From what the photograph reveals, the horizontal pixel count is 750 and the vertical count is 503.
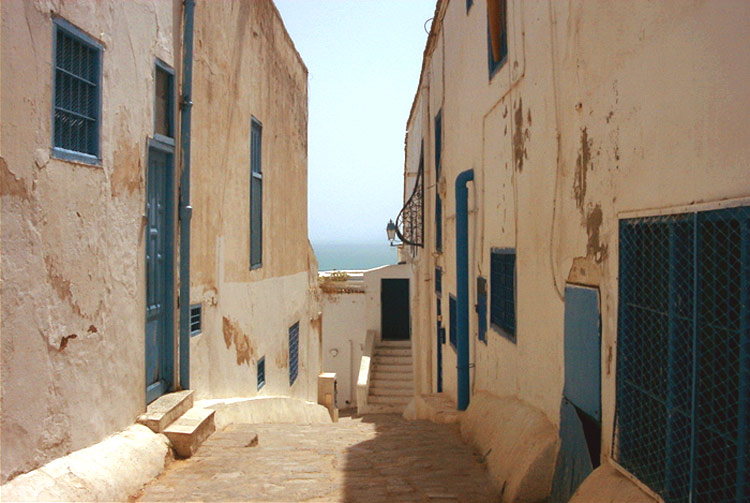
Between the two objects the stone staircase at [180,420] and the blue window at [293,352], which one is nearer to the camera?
the stone staircase at [180,420]

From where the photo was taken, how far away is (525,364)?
5.66 m

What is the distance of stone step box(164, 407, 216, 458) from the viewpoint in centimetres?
547

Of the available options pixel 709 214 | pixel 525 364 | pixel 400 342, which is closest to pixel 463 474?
pixel 525 364

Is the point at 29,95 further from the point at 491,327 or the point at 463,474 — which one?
the point at 491,327

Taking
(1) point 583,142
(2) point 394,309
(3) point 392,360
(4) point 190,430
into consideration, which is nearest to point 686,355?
(1) point 583,142

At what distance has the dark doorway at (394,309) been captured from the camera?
24031 mm

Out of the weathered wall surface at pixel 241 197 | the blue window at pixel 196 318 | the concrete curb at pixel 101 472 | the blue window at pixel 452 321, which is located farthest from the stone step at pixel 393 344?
the concrete curb at pixel 101 472

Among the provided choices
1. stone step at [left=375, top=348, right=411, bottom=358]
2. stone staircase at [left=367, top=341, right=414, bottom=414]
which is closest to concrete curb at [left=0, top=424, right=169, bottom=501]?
stone staircase at [left=367, top=341, right=414, bottom=414]

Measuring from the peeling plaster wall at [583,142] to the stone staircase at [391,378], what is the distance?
35.1 ft

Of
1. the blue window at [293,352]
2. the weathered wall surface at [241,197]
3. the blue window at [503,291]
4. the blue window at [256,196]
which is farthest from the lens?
the blue window at [293,352]

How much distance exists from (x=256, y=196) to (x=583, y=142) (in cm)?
617

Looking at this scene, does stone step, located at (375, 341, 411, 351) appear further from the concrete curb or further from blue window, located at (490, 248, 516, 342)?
the concrete curb

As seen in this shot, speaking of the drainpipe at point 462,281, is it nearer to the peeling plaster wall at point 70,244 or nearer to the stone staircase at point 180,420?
the stone staircase at point 180,420

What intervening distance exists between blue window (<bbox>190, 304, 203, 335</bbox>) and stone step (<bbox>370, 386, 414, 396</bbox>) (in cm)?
1274
